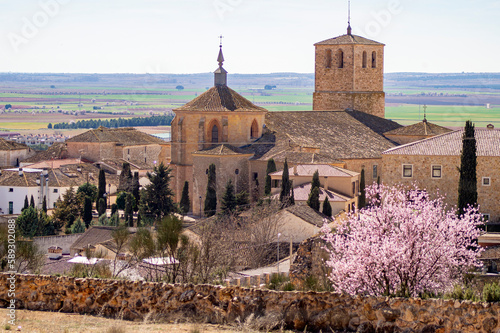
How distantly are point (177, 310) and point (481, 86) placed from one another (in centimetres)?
4720

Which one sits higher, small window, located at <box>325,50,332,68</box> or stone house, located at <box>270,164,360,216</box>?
small window, located at <box>325,50,332,68</box>

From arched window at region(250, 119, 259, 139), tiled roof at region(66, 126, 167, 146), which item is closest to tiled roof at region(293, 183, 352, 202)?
arched window at region(250, 119, 259, 139)

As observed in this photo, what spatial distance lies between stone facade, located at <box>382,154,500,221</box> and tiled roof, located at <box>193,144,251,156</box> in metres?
11.6

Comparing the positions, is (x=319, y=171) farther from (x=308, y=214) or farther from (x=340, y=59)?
(x=340, y=59)

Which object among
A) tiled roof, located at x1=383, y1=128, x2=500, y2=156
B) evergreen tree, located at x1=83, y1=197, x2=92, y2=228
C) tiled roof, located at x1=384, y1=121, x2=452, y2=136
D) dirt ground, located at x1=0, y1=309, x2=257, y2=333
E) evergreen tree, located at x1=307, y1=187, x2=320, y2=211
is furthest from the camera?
tiled roof, located at x1=384, y1=121, x2=452, y2=136

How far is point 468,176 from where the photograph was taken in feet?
113

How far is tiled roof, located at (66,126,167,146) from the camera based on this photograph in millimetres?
83438

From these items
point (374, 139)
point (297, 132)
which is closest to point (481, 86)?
point (374, 139)

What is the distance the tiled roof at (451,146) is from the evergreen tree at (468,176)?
385 centimetres

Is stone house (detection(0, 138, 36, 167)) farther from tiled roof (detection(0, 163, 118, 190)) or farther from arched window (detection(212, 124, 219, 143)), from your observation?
arched window (detection(212, 124, 219, 143))

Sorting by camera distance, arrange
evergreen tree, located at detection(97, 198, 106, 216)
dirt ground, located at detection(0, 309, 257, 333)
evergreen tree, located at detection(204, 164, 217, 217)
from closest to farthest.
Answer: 1. dirt ground, located at detection(0, 309, 257, 333)
2. evergreen tree, located at detection(204, 164, 217, 217)
3. evergreen tree, located at detection(97, 198, 106, 216)

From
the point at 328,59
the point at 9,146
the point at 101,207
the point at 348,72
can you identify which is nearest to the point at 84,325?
the point at 101,207

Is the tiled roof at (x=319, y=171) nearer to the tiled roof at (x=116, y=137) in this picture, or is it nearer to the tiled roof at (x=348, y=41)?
the tiled roof at (x=348, y=41)

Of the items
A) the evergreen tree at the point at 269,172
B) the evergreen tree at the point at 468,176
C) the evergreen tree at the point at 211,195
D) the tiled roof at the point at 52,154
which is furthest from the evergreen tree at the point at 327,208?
the tiled roof at the point at 52,154
